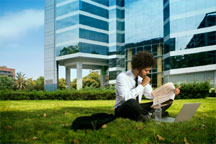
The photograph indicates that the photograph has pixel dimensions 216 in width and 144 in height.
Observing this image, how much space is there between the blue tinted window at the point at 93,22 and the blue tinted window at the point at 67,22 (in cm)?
94

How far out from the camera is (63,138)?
9.43ft

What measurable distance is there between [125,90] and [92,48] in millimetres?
31559

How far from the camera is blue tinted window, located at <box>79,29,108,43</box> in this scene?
33469mm

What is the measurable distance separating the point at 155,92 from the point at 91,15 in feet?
106

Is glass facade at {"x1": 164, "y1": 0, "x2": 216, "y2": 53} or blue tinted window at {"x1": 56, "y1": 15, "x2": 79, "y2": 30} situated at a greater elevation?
blue tinted window at {"x1": 56, "y1": 15, "x2": 79, "y2": 30}

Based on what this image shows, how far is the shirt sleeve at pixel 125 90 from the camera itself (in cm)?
367

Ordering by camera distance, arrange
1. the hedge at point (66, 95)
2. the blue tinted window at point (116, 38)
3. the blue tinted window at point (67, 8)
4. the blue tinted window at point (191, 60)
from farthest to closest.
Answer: the blue tinted window at point (116, 38)
the blue tinted window at point (67, 8)
the blue tinted window at point (191, 60)
the hedge at point (66, 95)

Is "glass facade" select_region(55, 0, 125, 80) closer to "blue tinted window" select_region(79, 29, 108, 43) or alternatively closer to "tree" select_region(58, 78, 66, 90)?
"blue tinted window" select_region(79, 29, 108, 43)

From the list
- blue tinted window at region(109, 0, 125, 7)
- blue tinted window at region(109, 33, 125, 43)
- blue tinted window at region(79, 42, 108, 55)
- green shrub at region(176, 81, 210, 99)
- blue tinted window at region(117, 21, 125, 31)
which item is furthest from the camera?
blue tinted window at region(109, 0, 125, 7)

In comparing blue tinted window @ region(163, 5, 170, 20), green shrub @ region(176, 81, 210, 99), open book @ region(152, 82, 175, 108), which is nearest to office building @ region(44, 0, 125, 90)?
blue tinted window @ region(163, 5, 170, 20)

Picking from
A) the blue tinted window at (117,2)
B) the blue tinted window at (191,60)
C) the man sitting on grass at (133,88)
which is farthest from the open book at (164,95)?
the blue tinted window at (117,2)

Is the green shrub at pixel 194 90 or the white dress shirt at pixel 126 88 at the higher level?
the white dress shirt at pixel 126 88

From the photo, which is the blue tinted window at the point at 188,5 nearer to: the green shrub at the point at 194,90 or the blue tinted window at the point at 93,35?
the blue tinted window at the point at 93,35

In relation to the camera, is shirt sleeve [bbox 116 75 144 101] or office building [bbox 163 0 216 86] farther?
office building [bbox 163 0 216 86]
